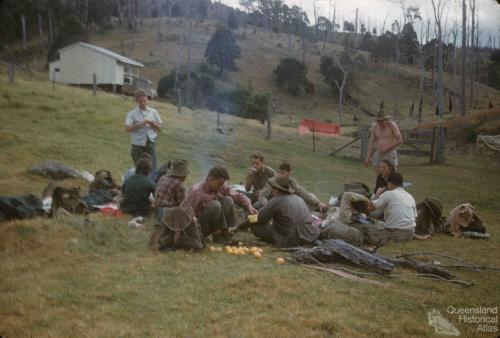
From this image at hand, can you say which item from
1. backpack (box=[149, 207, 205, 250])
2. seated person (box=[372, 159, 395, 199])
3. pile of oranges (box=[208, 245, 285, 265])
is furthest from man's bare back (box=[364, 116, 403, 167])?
backpack (box=[149, 207, 205, 250])

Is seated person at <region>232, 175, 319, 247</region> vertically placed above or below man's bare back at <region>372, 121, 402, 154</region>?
below

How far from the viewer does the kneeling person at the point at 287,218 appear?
7105 mm

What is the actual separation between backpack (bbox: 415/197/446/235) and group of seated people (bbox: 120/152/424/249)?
0.76 m

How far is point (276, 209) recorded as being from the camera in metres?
7.18

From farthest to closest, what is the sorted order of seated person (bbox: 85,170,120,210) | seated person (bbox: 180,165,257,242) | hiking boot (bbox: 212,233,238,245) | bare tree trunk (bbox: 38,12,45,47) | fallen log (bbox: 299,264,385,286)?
bare tree trunk (bbox: 38,12,45,47), seated person (bbox: 85,170,120,210), hiking boot (bbox: 212,233,238,245), seated person (bbox: 180,165,257,242), fallen log (bbox: 299,264,385,286)

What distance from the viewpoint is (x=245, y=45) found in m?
75.7

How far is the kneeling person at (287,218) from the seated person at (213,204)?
52 centimetres

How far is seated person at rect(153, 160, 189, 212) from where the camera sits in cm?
747

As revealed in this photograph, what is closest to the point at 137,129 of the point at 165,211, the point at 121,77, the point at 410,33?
the point at 165,211

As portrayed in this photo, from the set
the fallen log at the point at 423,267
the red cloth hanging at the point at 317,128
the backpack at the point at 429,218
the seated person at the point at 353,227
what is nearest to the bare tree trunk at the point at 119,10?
the red cloth hanging at the point at 317,128

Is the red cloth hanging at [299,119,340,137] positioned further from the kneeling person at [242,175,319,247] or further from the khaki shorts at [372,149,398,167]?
the kneeling person at [242,175,319,247]

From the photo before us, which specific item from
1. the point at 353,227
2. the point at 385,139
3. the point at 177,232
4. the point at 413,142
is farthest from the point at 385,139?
the point at 413,142

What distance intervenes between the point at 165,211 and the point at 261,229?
1621 mm

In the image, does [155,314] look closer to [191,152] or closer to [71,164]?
[71,164]
